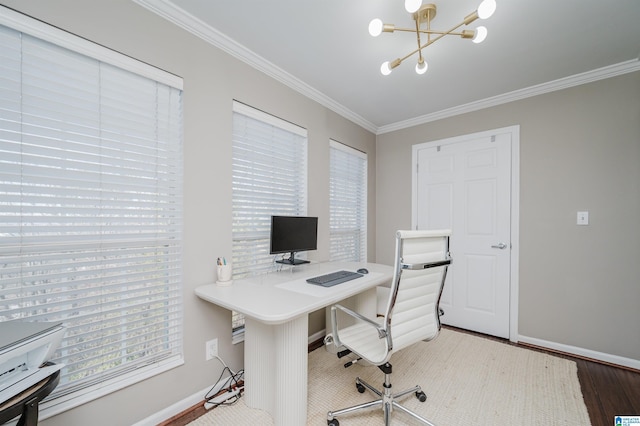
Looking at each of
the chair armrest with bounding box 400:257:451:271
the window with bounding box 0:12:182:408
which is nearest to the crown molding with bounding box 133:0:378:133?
the window with bounding box 0:12:182:408

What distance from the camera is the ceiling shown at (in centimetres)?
159

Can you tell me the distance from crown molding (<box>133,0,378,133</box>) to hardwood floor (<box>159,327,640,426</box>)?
8.08 ft

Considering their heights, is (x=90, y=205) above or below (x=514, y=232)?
above

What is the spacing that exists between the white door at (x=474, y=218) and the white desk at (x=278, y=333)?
5.66 feet

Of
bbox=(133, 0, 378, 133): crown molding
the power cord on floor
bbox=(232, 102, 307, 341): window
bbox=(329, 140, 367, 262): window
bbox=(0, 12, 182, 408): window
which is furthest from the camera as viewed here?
bbox=(329, 140, 367, 262): window

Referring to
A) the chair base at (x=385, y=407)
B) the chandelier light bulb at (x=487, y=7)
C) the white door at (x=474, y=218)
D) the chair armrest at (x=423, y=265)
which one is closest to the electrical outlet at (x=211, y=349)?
the chair base at (x=385, y=407)

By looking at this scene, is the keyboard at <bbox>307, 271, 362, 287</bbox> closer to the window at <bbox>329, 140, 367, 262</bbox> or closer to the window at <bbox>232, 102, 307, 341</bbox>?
the window at <bbox>232, 102, 307, 341</bbox>

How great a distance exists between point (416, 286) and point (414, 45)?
1.75m

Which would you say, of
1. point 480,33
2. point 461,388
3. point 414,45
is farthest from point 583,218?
point 414,45

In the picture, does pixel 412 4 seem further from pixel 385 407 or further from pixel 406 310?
pixel 385 407

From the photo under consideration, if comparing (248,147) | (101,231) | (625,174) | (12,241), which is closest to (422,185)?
(625,174)

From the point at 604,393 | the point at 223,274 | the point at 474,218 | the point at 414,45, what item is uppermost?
the point at 414,45

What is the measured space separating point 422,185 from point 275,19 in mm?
2453

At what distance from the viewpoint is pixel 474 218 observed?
115 inches
